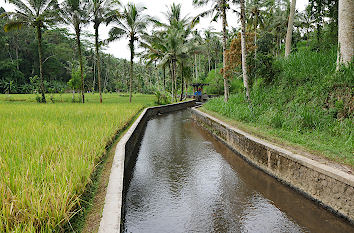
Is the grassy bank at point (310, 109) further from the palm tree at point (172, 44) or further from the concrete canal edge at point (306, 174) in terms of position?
the palm tree at point (172, 44)

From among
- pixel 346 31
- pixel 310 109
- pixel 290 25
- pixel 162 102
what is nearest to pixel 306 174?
pixel 310 109

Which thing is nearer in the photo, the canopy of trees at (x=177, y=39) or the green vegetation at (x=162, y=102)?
the green vegetation at (x=162, y=102)

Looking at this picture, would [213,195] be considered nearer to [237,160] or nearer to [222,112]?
[237,160]

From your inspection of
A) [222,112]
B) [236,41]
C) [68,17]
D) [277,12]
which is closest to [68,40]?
[68,17]

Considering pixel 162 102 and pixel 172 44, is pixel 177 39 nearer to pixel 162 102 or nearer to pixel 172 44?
pixel 172 44

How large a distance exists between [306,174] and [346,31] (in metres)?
5.16

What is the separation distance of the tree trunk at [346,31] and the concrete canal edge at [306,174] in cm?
378

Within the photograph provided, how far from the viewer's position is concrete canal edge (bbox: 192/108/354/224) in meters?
3.36

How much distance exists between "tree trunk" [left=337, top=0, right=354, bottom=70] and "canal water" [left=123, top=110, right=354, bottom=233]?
4359 millimetres

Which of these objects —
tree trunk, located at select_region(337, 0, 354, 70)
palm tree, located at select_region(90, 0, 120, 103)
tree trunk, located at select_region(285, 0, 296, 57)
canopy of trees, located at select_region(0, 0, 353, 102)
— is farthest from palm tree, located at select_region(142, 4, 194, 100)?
tree trunk, located at select_region(337, 0, 354, 70)

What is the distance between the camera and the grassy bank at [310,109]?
517cm

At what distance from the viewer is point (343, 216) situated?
3.40 meters

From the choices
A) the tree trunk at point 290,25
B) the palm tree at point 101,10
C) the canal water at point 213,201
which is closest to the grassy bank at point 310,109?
the canal water at point 213,201

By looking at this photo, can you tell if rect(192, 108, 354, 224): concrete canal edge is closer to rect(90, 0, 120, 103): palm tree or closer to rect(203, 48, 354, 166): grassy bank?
rect(203, 48, 354, 166): grassy bank
